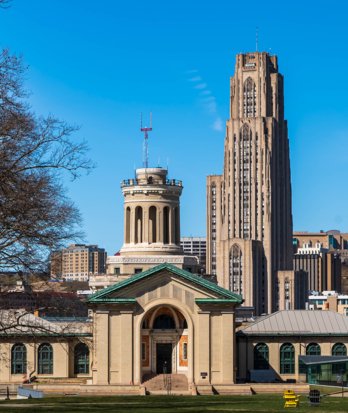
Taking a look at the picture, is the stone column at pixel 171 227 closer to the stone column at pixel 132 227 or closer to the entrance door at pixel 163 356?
the stone column at pixel 132 227

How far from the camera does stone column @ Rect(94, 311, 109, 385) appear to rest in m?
89.1

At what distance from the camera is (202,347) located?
89.9m

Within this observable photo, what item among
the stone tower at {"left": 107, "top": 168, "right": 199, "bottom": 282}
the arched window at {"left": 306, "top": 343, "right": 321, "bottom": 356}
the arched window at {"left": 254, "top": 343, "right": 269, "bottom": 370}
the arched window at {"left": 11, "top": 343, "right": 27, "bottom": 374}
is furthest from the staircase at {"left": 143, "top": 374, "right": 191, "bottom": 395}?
the stone tower at {"left": 107, "top": 168, "right": 199, "bottom": 282}

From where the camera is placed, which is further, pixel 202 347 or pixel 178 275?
pixel 178 275

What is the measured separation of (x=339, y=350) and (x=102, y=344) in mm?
19964

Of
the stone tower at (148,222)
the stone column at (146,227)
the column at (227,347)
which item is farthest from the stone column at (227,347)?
the stone column at (146,227)

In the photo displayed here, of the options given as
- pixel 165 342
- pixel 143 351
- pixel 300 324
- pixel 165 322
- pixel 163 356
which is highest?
pixel 300 324

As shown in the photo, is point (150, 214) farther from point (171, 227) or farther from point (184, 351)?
point (184, 351)

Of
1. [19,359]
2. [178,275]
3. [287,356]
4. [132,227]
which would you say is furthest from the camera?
[132,227]

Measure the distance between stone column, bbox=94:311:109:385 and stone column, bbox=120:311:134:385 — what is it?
106 centimetres

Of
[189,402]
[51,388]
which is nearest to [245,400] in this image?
[189,402]

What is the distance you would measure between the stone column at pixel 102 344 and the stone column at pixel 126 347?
1064mm

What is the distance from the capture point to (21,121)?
152 feet

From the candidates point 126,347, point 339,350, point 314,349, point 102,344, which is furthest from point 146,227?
point 102,344
